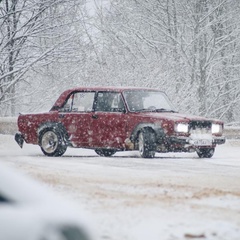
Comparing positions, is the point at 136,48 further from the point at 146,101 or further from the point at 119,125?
the point at 119,125

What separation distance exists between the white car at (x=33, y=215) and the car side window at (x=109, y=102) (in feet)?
45.1

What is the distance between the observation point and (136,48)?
108ft

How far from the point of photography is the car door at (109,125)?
55.9 ft

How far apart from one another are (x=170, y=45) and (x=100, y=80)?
11.3 feet

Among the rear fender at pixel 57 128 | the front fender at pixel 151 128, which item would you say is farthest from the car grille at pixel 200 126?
the rear fender at pixel 57 128

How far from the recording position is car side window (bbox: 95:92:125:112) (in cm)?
1734

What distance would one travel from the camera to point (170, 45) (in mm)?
31875

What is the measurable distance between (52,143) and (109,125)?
1431 millimetres

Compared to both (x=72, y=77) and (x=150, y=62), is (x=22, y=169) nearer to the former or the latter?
(x=150, y=62)

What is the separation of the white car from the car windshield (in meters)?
13.7

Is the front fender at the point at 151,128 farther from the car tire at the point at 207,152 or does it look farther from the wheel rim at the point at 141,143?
the car tire at the point at 207,152

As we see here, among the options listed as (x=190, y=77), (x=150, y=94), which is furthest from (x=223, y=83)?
(x=150, y=94)

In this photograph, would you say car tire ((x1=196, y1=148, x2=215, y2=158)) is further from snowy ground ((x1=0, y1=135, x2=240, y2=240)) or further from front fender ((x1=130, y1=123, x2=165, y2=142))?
snowy ground ((x1=0, y1=135, x2=240, y2=240))

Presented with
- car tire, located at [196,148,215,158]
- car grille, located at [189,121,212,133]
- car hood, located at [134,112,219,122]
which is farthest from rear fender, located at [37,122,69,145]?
car tire, located at [196,148,215,158]
